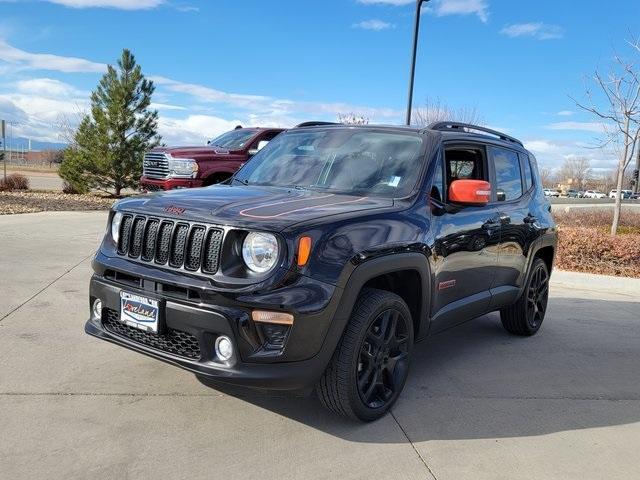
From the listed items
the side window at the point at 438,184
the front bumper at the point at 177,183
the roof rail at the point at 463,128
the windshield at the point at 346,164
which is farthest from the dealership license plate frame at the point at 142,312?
the front bumper at the point at 177,183

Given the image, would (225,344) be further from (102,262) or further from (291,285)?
(102,262)

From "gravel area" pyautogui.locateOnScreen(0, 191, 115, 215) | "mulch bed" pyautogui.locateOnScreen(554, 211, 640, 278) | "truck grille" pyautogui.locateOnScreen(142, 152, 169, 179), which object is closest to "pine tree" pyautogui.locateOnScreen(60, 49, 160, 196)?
"gravel area" pyautogui.locateOnScreen(0, 191, 115, 215)

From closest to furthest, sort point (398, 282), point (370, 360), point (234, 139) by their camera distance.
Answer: point (370, 360), point (398, 282), point (234, 139)

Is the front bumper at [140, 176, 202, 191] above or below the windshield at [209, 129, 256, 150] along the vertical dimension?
below

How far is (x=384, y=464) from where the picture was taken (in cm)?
308

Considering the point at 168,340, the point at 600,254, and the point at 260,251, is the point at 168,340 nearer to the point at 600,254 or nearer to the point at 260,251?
the point at 260,251

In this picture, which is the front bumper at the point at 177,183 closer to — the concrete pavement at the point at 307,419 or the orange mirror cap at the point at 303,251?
the concrete pavement at the point at 307,419

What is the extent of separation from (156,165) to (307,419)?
8.64 m

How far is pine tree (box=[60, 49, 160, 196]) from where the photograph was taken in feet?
61.0

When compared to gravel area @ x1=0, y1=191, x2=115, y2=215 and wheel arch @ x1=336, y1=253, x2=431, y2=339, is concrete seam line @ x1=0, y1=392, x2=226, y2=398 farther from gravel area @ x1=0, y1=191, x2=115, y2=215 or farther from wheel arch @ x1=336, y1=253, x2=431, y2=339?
gravel area @ x1=0, y1=191, x2=115, y2=215

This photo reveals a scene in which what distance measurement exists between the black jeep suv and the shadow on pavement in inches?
11.2

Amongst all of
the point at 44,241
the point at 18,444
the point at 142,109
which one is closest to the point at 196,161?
the point at 44,241

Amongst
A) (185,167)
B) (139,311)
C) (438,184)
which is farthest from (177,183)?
(139,311)

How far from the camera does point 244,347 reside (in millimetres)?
2979
